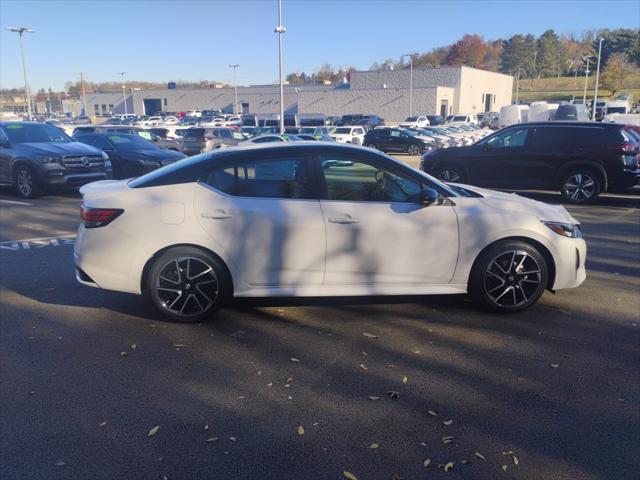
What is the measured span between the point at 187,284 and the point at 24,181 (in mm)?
9692

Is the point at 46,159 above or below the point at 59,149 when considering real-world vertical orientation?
below

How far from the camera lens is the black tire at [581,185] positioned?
1210 cm

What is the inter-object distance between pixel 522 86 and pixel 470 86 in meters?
59.5

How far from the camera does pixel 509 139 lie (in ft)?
41.8

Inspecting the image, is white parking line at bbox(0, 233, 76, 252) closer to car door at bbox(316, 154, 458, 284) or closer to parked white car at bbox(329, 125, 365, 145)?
car door at bbox(316, 154, 458, 284)

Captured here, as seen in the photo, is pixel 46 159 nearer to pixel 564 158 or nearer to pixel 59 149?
pixel 59 149

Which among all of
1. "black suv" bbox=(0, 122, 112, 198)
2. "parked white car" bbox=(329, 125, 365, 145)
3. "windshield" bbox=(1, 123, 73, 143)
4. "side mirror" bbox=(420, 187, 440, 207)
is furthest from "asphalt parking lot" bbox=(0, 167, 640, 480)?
"parked white car" bbox=(329, 125, 365, 145)

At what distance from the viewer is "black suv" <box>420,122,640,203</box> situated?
39.1 feet

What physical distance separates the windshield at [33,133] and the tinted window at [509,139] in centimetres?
1016

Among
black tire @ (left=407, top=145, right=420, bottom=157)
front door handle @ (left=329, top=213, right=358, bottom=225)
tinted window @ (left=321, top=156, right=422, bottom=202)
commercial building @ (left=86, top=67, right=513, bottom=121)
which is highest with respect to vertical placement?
commercial building @ (left=86, top=67, right=513, bottom=121)

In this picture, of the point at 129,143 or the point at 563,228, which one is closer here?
the point at 563,228

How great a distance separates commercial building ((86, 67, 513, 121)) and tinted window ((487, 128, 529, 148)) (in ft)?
180

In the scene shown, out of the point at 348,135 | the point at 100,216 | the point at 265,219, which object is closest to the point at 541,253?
the point at 265,219

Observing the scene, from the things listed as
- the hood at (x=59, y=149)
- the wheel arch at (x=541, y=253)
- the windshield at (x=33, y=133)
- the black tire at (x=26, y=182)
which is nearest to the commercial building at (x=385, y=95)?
the windshield at (x=33, y=133)
